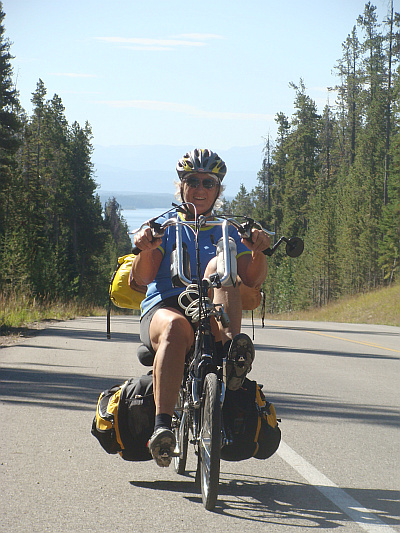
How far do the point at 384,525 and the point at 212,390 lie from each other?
1139mm

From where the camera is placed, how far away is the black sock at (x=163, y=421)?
14.5 ft

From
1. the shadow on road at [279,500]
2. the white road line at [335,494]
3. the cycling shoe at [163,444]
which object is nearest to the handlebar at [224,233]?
the cycling shoe at [163,444]

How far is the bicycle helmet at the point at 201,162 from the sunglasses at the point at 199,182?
50mm

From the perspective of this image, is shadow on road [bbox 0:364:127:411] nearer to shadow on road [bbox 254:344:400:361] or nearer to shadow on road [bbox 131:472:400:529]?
shadow on road [bbox 131:472:400:529]

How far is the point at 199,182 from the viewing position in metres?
5.54

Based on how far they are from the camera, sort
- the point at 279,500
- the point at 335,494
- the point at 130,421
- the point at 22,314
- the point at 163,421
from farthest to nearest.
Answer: the point at 22,314 < the point at 130,421 < the point at 335,494 < the point at 279,500 < the point at 163,421

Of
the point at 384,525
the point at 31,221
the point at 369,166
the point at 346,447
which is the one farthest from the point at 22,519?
the point at 369,166

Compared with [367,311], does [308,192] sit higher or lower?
higher

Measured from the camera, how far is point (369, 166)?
70.8m

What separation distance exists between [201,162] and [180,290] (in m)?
0.98

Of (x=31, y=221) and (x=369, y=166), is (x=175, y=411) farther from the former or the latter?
(x=369, y=166)

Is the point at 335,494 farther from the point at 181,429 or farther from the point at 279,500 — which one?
the point at 181,429

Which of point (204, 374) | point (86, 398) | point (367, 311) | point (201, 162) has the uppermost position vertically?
point (201, 162)

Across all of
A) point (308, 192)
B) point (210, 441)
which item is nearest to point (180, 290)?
point (210, 441)
